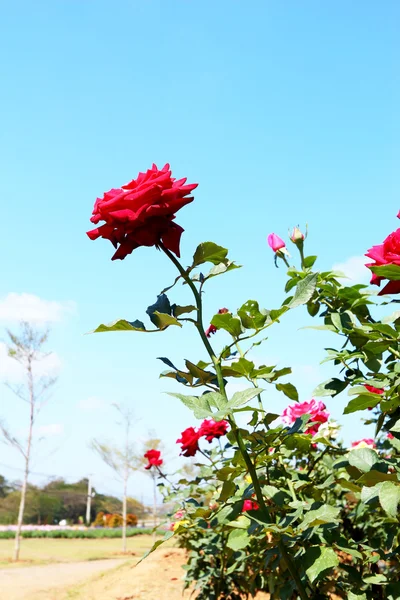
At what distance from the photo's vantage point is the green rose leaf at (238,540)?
4.58 feet

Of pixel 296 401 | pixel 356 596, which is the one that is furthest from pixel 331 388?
pixel 356 596

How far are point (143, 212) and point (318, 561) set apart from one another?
89cm

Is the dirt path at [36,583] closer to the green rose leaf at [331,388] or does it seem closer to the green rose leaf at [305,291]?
the green rose leaf at [331,388]

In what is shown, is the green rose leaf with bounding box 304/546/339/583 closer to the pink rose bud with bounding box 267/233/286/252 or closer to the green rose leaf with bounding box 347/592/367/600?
the green rose leaf with bounding box 347/592/367/600

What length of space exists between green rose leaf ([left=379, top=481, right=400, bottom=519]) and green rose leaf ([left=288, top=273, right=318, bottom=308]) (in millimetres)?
396

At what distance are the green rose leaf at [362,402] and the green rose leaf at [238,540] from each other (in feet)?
1.42

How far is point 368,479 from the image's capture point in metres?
1.12

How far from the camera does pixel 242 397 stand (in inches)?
39.0

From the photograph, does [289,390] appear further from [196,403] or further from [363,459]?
[196,403]

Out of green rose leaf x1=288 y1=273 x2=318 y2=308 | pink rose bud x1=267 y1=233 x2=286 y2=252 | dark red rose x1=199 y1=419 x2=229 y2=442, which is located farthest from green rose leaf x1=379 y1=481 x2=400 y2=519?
dark red rose x1=199 y1=419 x2=229 y2=442

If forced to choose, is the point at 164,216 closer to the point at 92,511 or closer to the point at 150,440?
the point at 150,440

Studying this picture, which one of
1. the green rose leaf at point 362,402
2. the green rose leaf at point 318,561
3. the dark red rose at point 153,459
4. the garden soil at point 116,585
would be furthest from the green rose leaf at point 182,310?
the garden soil at point 116,585

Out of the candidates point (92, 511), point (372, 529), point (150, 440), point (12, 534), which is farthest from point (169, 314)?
point (92, 511)

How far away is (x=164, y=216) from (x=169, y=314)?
0.66ft
